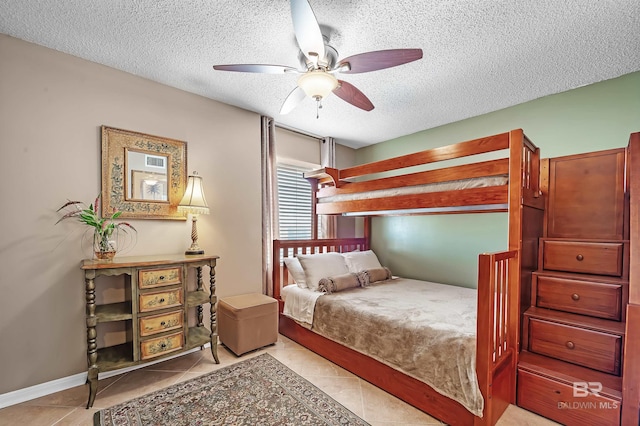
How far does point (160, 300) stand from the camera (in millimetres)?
2094

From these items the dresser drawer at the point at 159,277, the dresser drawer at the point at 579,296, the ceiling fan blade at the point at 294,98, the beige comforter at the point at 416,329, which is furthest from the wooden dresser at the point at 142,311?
the dresser drawer at the point at 579,296

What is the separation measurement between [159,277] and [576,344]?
2989mm

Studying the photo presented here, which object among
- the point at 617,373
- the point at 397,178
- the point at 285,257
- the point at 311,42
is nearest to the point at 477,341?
the point at 617,373

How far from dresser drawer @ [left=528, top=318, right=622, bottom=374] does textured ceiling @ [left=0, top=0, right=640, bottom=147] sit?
197 centimetres

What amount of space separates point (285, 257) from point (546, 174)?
106 inches

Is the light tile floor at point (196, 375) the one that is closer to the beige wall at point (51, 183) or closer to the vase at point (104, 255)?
the beige wall at point (51, 183)

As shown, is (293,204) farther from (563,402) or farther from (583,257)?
(563,402)

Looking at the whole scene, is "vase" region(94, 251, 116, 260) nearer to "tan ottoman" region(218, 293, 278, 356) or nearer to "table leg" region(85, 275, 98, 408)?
"table leg" region(85, 275, 98, 408)

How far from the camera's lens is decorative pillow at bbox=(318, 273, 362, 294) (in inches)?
107

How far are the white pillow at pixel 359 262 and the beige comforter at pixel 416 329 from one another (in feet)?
1.35

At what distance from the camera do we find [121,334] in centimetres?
230

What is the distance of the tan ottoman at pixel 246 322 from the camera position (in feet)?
8.27

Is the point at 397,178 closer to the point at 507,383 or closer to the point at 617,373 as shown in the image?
the point at 507,383

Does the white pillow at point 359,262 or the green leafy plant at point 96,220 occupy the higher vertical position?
the green leafy plant at point 96,220
